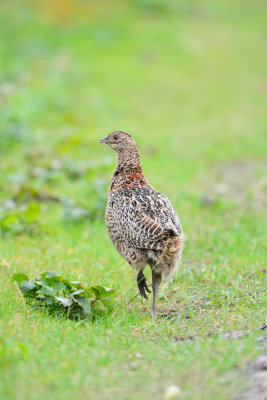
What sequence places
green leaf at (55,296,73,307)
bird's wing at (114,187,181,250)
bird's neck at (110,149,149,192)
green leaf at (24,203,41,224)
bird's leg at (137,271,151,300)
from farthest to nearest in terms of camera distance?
green leaf at (24,203,41,224), bird's neck at (110,149,149,192), bird's leg at (137,271,151,300), bird's wing at (114,187,181,250), green leaf at (55,296,73,307)

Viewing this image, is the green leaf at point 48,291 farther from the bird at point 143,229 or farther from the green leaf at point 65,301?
the bird at point 143,229

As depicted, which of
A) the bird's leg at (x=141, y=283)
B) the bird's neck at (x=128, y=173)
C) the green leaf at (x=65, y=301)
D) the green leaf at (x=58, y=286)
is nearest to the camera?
the green leaf at (x=65, y=301)

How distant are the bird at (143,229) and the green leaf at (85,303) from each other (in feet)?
1.88

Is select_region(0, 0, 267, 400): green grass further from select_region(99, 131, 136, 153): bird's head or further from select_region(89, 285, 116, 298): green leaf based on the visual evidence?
A: select_region(99, 131, 136, 153): bird's head

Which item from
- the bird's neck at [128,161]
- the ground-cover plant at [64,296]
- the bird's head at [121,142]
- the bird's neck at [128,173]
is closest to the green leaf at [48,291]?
the ground-cover plant at [64,296]

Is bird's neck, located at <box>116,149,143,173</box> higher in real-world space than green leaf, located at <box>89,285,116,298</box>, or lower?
higher

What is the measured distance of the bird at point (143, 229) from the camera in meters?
4.88

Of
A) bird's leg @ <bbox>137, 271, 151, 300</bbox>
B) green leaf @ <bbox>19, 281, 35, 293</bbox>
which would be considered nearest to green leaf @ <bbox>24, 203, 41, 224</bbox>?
bird's leg @ <bbox>137, 271, 151, 300</bbox>

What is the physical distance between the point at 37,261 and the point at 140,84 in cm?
1070

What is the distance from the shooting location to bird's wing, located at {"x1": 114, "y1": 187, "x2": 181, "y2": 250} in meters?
4.86

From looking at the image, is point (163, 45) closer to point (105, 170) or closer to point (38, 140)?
point (38, 140)

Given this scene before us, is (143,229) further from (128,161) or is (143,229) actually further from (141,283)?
(128,161)

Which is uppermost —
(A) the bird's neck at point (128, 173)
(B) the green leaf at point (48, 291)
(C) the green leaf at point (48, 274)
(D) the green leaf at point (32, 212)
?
(A) the bird's neck at point (128, 173)

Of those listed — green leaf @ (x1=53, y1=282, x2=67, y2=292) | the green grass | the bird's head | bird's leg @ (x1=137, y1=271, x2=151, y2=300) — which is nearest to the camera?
the green grass
